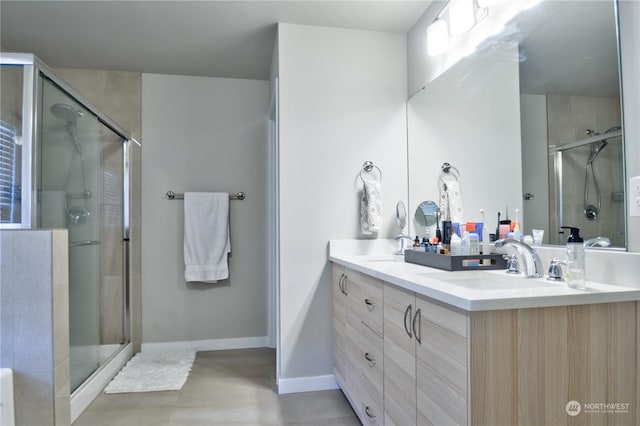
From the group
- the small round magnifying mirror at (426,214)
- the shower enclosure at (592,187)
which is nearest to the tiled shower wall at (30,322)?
the small round magnifying mirror at (426,214)

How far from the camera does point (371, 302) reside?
5.22 ft

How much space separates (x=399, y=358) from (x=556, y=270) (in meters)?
0.62

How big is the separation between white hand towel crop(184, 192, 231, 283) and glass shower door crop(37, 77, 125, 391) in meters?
0.51

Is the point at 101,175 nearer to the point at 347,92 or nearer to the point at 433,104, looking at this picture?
the point at 347,92

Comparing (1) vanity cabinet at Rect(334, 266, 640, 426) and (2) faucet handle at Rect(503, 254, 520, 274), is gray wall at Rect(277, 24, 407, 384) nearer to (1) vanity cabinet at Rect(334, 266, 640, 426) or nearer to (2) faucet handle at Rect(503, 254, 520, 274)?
(2) faucet handle at Rect(503, 254, 520, 274)

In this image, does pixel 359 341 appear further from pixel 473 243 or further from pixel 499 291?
pixel 499 291

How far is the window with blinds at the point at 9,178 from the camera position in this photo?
63.0 inches

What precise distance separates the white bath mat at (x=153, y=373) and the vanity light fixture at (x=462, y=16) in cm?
268

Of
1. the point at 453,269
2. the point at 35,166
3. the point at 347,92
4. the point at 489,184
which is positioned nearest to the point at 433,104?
the point at 347,92

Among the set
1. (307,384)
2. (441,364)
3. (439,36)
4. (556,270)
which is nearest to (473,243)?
(556,270)

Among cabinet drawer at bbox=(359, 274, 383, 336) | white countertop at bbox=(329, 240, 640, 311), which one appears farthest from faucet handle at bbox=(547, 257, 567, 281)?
cabinet drawer at bbox=(359, 274, 383, 336)

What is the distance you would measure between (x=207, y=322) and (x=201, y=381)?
698mm

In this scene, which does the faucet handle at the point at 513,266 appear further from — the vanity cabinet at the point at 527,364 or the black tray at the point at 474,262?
the vanity cabinet at the point at 527,364

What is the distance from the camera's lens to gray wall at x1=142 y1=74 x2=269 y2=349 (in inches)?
118
